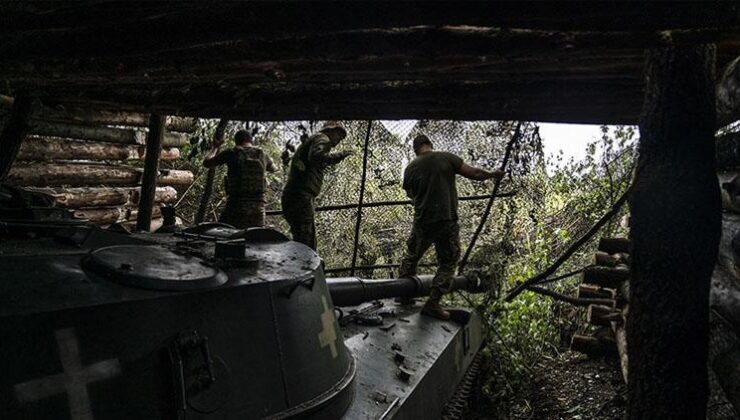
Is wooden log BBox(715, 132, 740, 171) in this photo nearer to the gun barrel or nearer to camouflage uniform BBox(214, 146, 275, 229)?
the gun barrel

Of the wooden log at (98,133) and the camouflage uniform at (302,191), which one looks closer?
the wooden log at (98,133)

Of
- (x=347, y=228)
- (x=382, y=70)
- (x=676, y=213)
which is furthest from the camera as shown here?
(x=347, y=228)

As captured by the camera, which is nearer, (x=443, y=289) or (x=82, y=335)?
(x=82, y=335)

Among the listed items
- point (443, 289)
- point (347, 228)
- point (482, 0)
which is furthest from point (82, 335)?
point (347, 228)

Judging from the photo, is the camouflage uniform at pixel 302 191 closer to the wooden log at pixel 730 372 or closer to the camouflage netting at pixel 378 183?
the camouflage netting at pixel 378 183

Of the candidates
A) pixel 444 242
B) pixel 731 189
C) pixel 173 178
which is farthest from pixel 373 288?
pixel 173 178

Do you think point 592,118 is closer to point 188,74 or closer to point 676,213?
point 676,213

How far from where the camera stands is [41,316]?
73.2 inches

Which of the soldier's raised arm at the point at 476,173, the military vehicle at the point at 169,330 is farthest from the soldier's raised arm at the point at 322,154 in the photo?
the military vehicle at the point at 169,330

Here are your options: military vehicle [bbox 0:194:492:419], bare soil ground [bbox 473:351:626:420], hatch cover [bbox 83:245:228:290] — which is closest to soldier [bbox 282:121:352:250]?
military vehicle [bbox 0:194:492:419]

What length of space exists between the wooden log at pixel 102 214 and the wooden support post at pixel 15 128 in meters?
2.09

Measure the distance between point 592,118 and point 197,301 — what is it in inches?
139

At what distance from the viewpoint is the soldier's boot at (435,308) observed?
6000mm

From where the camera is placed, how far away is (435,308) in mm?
6004
